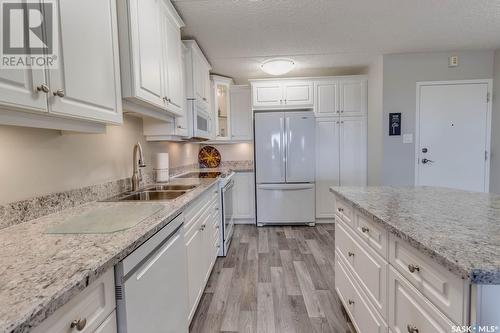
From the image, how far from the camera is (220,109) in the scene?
396 centimetres

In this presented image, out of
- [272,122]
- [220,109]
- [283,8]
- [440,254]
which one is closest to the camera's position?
[440,254]

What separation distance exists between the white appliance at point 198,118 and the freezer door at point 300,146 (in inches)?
47.7

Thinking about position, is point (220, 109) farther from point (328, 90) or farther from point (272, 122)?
point (328, 90)

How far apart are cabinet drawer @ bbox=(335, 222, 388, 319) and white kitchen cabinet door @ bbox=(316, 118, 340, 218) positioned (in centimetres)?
224

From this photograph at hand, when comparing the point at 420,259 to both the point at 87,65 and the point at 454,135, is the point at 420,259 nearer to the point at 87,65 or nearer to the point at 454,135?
the point at 87,65

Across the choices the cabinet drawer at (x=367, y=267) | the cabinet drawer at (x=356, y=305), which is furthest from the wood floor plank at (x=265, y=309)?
the cabinet drawer at (x=367, y=267)

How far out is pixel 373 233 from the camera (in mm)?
1209

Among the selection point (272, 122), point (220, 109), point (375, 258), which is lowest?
point (375, 258)

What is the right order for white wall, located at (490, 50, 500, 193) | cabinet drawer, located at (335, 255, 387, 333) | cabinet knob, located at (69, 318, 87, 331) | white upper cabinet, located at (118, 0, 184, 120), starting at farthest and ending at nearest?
white wall, located at (490, 50, 500, 193)
white upper cabinet, located at (118, 0, 184, 120)
cabinet drawer, located at (335, 255, 387, 333)
cabinet knob, located at (69, 318, 87, 331)

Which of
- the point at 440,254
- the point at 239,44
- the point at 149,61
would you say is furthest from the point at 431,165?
the point at 149,61

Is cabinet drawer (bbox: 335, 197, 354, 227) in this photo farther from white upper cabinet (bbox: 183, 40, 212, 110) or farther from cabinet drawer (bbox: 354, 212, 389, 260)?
white upper cabinet (bbox: 183, 40, 212, 110)

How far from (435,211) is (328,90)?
9.91ft

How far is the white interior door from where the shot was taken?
338cm

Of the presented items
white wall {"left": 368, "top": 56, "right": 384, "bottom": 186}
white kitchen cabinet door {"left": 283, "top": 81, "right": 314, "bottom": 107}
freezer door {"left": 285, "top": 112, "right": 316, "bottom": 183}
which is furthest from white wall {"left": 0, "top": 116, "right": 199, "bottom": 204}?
white wall {"left": 368, "top": 56, "right": 384, "bottom": 186}
